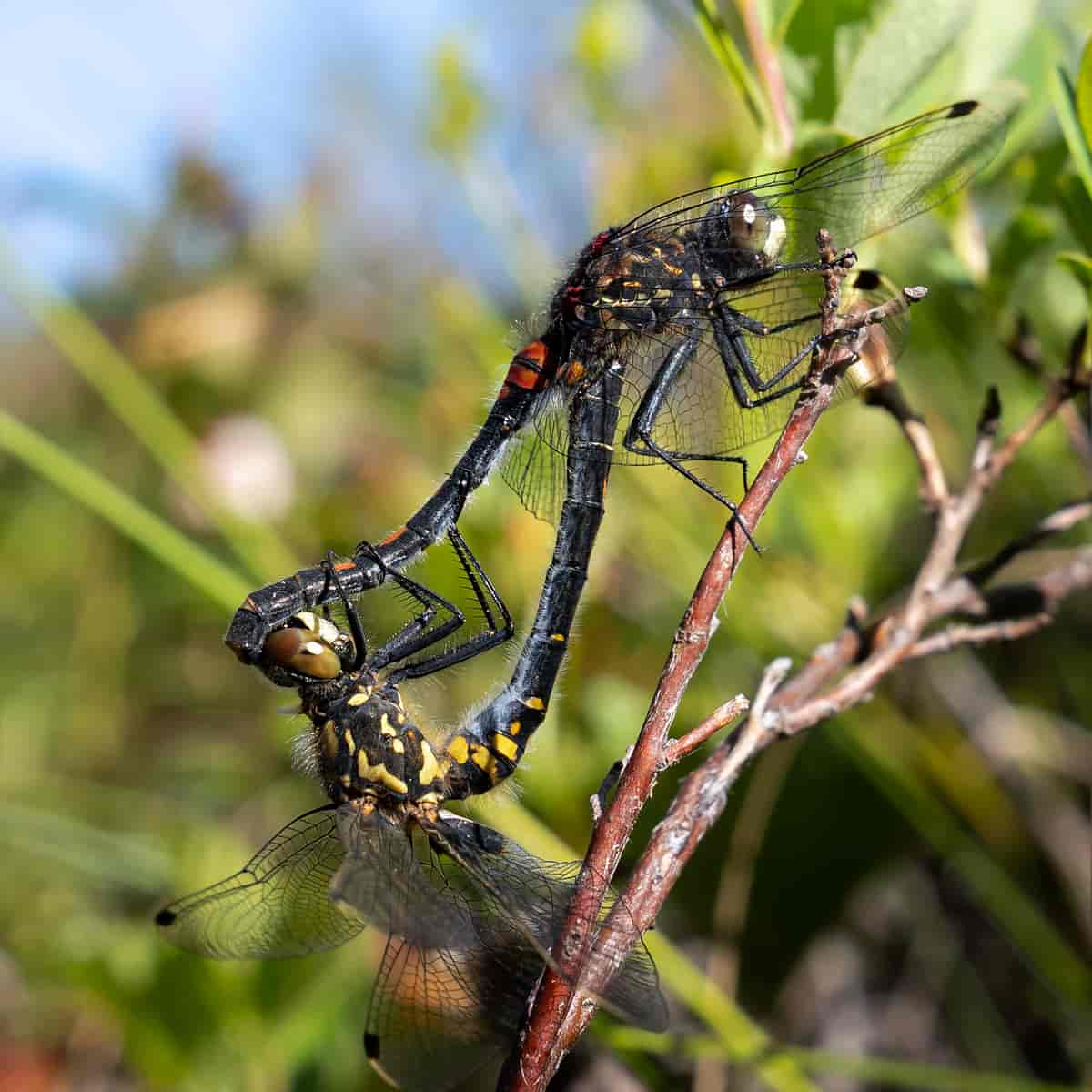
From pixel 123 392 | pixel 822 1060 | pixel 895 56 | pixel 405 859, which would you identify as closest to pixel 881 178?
pixel 895 56

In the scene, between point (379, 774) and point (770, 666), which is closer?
point (770, 666)

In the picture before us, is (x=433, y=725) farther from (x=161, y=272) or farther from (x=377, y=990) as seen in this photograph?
(x=161, y=272)

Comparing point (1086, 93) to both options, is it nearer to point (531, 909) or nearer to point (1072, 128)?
point (1072, 128)

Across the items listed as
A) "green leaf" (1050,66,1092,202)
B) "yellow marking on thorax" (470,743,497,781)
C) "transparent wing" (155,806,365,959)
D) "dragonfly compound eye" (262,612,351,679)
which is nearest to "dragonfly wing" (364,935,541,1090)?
"transparent wing" (155,806,365,959)

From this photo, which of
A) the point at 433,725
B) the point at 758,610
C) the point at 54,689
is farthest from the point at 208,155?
the point at 433,725

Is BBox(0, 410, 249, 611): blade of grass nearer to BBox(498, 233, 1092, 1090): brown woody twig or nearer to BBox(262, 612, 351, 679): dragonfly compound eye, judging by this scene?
BBox(262, 612, 351, 679): dragonfly compound eye
